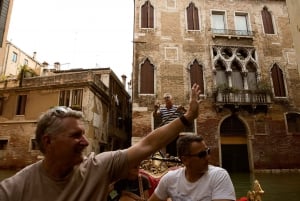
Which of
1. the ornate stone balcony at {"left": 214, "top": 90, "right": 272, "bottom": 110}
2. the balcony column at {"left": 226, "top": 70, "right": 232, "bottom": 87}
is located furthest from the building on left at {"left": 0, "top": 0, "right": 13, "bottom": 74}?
the balcony column at {"left": 226, "top": 70, "right": 232, "bottom": 87}

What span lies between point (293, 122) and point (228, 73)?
4698mm

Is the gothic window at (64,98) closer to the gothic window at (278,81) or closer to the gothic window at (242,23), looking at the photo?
the gothic window at (242,23)

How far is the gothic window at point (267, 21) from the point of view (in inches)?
634

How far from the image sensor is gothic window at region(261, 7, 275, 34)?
1611cm

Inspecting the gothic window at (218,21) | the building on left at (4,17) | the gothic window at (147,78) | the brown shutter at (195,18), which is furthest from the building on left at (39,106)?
the gothic window at (218,21)

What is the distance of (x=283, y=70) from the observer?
50.0 feet

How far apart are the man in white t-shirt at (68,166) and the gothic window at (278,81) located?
1533 centimetres

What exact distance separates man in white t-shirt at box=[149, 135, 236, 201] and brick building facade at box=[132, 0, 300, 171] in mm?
11406

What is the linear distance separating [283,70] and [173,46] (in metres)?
6.75

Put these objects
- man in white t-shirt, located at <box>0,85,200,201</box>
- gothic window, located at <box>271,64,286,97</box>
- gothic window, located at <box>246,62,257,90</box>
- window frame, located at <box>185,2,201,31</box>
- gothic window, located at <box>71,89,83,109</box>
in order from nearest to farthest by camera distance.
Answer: man in white t-shirt, located at <box>0,85,200,201</box> → gothic window, located at <box>246,62,257,90</box> → gothic window, located at <box>271,64,286,97</box> → gothic window, located at <box>71,89,83,109</box> → window frame, located at <box>185,2,201,31</box>

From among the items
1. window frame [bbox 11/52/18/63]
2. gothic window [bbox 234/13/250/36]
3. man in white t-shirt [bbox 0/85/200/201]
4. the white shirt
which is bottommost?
the white shirt

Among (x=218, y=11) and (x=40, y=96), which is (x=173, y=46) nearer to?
(x=218, y=11)

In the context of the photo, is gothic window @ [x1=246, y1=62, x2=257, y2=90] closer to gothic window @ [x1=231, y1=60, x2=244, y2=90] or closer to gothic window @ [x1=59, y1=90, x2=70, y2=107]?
gothic window @ [x1=231, y1=60, x2=244, y2=90]

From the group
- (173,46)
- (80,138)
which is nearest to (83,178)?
(80,138)
